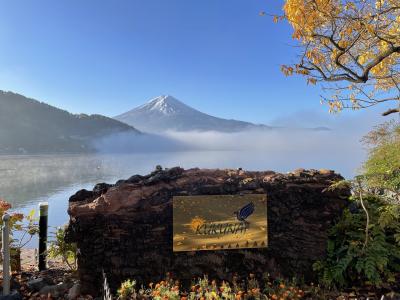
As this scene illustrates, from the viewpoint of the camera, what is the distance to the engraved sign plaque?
673 cm

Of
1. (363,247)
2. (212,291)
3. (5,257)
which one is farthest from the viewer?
(363,247)

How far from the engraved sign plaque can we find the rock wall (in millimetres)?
117

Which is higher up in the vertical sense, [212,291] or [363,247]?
[363,247]

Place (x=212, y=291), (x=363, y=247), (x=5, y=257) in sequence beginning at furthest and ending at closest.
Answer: (x=363, y=247) → (x=5, y=257) → (x=212, y=291)

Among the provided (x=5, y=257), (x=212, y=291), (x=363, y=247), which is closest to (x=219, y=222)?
(x=212, y=291)

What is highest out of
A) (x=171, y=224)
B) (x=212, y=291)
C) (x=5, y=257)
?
(x=171, y=224)

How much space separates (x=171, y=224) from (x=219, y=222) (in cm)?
87

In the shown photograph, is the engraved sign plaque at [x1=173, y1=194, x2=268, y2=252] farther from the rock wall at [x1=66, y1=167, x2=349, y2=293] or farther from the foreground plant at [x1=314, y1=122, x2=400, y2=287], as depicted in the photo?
the foreground plant at [x1=314, y1=122, x2=400, y2=287]

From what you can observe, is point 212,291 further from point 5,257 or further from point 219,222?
point 5,257

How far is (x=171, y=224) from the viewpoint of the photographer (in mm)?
6727

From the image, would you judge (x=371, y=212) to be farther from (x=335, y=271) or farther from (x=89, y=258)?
(x=89, y=258)

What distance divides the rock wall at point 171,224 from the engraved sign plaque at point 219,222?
4.6 inches

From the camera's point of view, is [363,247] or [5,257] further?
[363,247]

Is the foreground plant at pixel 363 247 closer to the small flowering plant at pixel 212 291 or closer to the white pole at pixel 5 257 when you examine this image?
the small flowering plant at pixel 212 291
